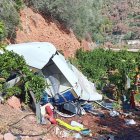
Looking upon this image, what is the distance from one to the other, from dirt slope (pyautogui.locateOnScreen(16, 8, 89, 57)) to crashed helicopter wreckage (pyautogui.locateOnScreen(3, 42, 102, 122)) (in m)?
7.89

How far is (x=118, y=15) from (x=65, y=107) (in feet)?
247

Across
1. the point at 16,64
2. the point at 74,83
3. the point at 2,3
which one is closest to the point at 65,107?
the point at 74,83

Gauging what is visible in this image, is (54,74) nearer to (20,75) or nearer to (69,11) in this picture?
(20,75)

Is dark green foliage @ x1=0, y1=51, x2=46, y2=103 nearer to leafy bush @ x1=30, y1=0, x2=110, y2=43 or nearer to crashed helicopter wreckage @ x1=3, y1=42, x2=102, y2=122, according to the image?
crashed helicopter wreckage @ x1=3, y1=42, x2=102, y2=122

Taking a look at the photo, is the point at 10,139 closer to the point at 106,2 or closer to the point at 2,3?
the point at 2,3

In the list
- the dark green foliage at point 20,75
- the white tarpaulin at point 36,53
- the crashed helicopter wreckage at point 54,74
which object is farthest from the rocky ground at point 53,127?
the white tarpaulin at point 36,53

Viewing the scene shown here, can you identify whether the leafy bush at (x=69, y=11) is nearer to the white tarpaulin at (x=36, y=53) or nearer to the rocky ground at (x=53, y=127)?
the white tarpaulin at (x=36, y=53)

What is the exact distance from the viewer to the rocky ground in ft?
32.3

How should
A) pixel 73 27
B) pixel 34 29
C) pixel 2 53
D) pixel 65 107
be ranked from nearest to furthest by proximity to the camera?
pixel 2 53 < pixel 65 107 < pixel 34 29 < pixel 73 27

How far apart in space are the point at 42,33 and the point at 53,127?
15.6 metres

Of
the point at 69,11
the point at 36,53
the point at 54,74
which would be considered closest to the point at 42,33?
the point at 69,11

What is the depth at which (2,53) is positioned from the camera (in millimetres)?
12703

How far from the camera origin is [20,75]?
12289mm

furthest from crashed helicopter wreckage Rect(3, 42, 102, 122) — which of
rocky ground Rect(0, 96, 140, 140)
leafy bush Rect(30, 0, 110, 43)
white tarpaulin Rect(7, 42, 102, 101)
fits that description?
leafy bush Rect(30, 0, 110, 43)
